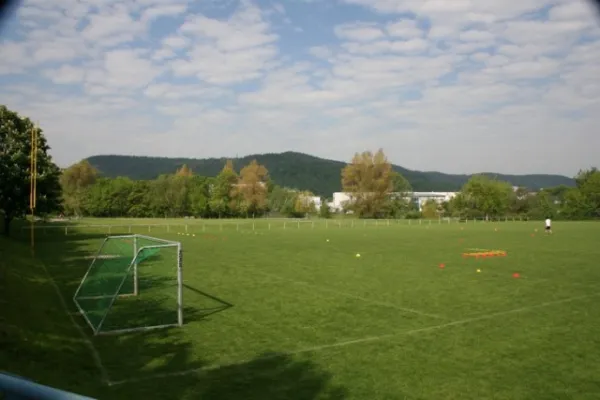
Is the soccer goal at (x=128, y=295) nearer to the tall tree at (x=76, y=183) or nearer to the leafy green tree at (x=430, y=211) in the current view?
the tall tree at (x=76, y=183)

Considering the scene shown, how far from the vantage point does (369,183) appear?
97.9m

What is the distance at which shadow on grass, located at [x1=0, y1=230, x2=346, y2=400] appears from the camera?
679cm

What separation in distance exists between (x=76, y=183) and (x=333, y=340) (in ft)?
350

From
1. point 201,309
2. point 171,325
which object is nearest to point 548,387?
point 171,325

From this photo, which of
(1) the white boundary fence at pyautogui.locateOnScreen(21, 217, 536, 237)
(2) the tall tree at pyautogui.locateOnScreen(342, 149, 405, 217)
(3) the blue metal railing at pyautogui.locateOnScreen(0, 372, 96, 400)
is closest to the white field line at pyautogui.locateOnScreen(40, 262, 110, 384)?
(3) the blue metal railing at pyautogui.locateOnScreen(0, 372, 96, 400)

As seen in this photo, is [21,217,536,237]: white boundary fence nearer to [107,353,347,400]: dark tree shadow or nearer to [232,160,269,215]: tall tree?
[232,160,269,215]: tall tree

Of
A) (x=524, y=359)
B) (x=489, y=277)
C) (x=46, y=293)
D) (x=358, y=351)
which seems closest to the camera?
(x=524, y=359)

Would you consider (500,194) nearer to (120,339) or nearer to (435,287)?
(435,287)

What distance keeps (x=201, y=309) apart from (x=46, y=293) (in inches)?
182

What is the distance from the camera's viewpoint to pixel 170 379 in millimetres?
7270

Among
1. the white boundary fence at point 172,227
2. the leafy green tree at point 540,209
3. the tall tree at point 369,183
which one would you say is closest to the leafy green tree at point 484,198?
the leafy green tree at point 540,209

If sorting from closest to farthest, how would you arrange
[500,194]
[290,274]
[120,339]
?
[120,339], [290,274], [500,194]

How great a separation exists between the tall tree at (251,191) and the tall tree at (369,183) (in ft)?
55.0

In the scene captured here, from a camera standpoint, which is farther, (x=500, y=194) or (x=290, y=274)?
(x=500, y=194)
